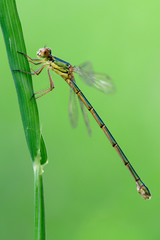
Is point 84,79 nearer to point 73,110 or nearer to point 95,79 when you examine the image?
point 95,79

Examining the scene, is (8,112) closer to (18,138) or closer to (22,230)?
(18,138)

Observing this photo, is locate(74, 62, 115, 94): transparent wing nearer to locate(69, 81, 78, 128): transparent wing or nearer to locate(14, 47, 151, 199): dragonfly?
locate(14, 47, 151, 199): dragonfly

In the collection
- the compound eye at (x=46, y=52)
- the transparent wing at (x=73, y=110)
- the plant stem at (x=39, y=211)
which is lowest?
the plant stem at (x=39, y=211)

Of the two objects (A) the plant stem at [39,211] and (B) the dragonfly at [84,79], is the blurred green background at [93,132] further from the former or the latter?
(A) the plant stem at [39,211]

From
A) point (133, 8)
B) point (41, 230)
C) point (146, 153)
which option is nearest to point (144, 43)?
point (133, 8)

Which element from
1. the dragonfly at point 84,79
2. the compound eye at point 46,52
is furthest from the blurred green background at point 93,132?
the compound eye at point 46,52

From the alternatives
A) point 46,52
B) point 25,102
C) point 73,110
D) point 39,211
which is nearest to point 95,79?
point 73,110

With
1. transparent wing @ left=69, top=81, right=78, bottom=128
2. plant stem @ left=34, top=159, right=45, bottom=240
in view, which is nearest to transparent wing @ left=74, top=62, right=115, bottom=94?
transparent wing @ left=69, top=81, right=78, bottom=128

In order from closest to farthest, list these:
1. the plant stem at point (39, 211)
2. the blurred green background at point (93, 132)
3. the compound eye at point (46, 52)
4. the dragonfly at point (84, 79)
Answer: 1. the plant stem at point (39, 211)
2. the compound eye at point (46, 52)
3. the dragonfly at point (84, 79)
4. the blurred green background at point (93, 132)
